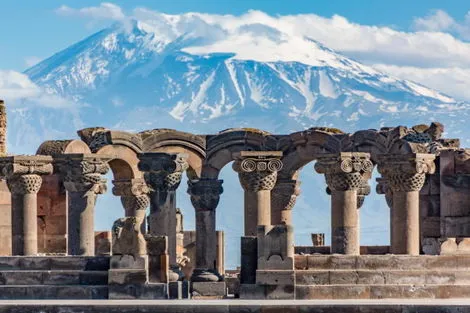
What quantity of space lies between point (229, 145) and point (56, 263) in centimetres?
1211

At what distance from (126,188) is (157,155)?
19.4 ft

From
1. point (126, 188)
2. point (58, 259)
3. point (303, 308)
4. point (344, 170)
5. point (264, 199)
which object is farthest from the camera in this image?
point (126, 188)

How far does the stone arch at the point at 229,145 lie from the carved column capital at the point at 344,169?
215 inches

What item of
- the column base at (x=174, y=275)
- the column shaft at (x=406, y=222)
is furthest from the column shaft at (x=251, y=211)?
the column shaft at (x=406, y=222)

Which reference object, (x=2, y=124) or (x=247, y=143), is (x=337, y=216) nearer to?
Answer: (x=247, y=143)

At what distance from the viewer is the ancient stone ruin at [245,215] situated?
1515 inches

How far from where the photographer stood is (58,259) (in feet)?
130

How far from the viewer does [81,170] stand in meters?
46.4

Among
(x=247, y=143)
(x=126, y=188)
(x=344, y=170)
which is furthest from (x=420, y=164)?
(x=126, y=188)

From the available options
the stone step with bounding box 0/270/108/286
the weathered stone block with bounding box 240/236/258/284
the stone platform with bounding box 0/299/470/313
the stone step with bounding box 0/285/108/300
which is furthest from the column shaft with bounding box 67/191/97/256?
the stone platform with bounding box 0/299/470/313

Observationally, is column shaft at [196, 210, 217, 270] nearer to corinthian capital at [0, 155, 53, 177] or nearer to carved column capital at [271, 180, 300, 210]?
carved column capital at [271, 180, 300, 210]

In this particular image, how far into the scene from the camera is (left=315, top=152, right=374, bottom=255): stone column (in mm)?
45312

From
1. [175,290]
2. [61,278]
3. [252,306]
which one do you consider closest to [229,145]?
[175,290]

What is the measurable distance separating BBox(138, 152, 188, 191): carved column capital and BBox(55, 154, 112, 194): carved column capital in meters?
1.17
